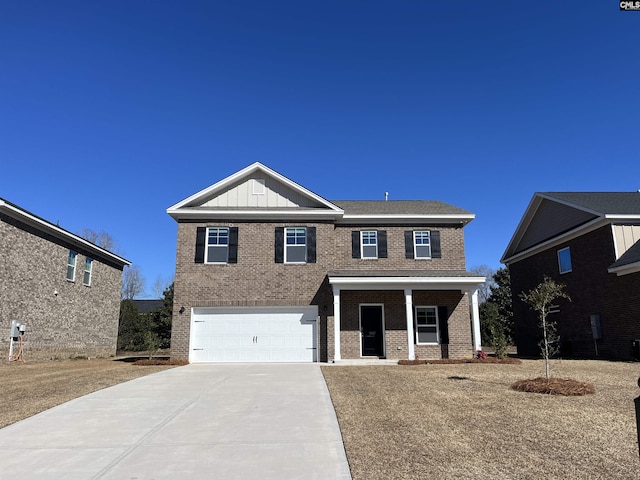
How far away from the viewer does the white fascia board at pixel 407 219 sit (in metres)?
19.0

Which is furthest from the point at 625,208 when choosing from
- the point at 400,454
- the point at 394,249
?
the point at 400,454

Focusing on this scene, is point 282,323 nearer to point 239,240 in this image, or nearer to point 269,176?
point 239,240

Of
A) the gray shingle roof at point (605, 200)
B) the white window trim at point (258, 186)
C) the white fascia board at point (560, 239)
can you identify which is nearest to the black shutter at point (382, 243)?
the white window trim at point (258, 186)

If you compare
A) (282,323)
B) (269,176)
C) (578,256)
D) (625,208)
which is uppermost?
(269,176)

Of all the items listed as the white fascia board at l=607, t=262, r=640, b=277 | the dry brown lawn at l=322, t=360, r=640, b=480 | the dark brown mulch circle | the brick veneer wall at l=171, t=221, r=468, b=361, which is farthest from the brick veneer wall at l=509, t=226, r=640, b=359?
the dark brown mulch circle

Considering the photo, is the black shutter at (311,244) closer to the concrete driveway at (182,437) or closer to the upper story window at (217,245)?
the upper story window at (217,245)

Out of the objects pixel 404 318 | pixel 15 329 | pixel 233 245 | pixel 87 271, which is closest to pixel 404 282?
pixel 404 318

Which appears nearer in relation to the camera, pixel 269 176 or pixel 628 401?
pixel 628 401

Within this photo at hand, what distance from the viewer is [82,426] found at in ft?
22.9

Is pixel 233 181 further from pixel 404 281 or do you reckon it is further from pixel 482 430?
pixel 482 430

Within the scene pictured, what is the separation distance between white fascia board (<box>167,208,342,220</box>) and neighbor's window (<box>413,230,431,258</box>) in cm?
356

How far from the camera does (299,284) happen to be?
17938 millimetres

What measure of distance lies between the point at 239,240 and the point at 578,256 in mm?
14975

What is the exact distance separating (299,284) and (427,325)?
5478mm
